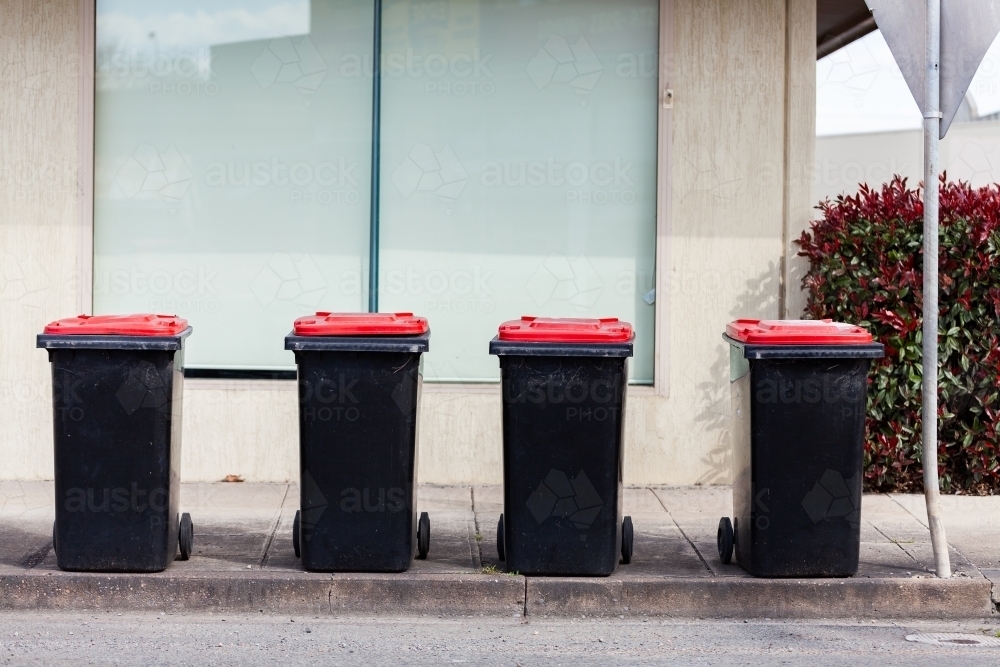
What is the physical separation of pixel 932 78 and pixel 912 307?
1955 mm

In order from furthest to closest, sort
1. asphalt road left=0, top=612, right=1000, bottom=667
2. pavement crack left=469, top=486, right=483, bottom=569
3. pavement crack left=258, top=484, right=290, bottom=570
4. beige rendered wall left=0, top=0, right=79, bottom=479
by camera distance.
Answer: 1. beige rendered wall left=0, top=0, right=79, bottom=479
2. pavement crack left=469, top=486, right=483, bottom=569
3. pavement crack left=258, top=484, right=290, bottom=570
4. asphalt road left=0, top=612, right=1000, bottom=667

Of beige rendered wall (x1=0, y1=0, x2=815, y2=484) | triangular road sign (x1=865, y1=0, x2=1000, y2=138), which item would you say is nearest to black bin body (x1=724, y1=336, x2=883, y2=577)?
triangular road sign (x1=865, y1=0, x2=1000, y2=138)

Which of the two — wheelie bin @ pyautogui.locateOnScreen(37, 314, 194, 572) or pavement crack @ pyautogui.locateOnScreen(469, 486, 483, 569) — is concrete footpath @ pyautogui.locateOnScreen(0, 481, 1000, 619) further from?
wheelie bin @ pyautogui.locateOnScreen(37, 314, 194, 572)

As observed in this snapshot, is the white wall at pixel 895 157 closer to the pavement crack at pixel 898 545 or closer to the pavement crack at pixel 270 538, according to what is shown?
the pavement crack at pixel 898 545

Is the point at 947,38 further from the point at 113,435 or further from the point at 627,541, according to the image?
the point at 113,435

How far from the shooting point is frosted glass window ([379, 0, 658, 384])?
7.48 m

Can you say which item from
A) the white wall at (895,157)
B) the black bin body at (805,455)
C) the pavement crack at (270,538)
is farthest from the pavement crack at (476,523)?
the white wall at (895,157)

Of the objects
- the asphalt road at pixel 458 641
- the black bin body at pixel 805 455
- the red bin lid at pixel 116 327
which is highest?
the red bin lid at pixel 116 327

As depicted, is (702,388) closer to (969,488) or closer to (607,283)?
(607,283)

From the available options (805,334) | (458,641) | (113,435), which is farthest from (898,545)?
(113,435)

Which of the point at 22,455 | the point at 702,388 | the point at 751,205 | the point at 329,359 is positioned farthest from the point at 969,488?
the point at 22,455

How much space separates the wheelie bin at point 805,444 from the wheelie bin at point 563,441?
601mm

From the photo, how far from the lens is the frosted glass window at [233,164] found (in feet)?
24.4

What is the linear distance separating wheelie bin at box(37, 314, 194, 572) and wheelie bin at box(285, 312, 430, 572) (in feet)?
1.93
